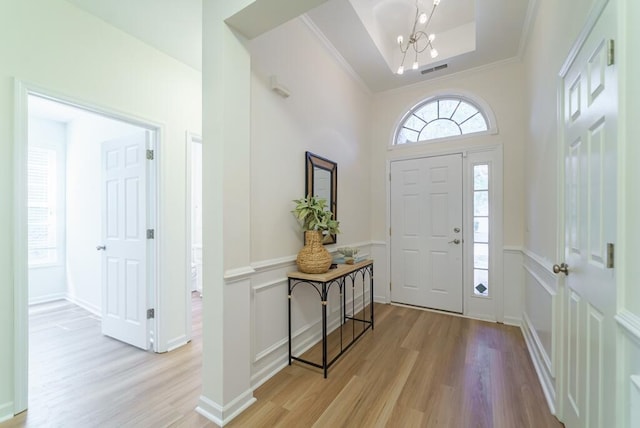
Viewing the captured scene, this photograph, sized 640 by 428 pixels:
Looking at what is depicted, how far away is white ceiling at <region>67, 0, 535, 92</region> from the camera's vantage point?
7.00ft

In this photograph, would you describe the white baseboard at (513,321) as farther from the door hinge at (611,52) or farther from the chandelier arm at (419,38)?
the chandelier arm at (419,38)

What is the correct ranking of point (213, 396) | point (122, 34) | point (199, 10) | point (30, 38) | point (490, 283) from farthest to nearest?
point (490, 283) → point (122, 34) → point (199, 10) → point (30, 38) → point (213, 396)

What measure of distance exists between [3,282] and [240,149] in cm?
170

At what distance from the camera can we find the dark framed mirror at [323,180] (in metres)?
2.55

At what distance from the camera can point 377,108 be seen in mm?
→ 3990

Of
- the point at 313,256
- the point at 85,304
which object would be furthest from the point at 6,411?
the point at 85,304

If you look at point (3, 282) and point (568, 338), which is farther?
point (3, 282)

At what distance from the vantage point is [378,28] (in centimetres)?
304

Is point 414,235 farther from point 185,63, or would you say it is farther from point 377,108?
point 185,63

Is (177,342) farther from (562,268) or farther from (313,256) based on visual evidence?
(562,268)

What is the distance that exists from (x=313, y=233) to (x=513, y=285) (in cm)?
251

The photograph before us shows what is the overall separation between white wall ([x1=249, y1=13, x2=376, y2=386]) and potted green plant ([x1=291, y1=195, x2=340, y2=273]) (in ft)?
0.40

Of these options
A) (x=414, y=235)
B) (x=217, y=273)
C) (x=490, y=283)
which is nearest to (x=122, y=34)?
(x=217, y=273)

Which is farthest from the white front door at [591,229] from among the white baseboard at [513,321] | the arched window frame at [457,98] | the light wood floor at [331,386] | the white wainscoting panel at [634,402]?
the arched window frame at [457,98]
